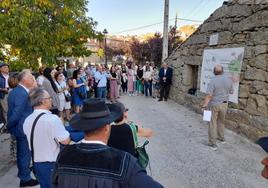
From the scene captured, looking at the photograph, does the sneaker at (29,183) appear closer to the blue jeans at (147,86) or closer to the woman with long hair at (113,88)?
the woman with long hair at (113,88)

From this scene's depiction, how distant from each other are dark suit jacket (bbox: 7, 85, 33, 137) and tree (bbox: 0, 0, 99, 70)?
11.9ft

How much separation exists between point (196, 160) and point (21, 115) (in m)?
3.44

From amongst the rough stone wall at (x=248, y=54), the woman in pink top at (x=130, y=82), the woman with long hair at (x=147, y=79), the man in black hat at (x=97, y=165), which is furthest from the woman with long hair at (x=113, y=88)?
the man in black hat at (x=97, y=165)

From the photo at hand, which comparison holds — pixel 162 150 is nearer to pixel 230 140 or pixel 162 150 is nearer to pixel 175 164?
pixel 175 164

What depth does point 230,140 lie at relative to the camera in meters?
7.09

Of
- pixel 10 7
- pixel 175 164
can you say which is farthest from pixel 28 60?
pixel 175 164

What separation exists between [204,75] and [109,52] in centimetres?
3602

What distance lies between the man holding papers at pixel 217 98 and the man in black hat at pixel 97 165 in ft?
16.2

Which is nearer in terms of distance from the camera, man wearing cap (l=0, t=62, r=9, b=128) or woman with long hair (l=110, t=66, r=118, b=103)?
man wearing cap (l=0, t=62, r=9, b=128)

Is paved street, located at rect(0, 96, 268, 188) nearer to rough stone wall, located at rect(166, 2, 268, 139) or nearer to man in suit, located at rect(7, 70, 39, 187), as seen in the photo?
man in suit, located at rect(7, 70, 39, 187)

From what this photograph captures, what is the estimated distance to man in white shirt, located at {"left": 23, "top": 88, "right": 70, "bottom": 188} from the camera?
3084 millimetres

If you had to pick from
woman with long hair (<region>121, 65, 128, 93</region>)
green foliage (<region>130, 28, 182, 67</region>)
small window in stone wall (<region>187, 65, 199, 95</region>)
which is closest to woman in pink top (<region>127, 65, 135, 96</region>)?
woman with long hair (<region>121, 65, 128, 93</region>)

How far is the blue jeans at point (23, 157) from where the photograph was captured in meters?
4.33

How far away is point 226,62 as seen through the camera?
8.23m
